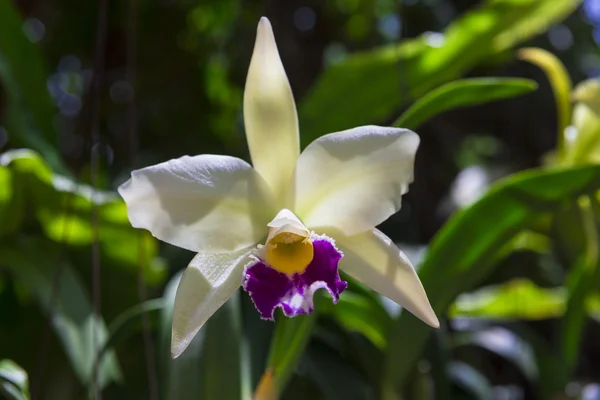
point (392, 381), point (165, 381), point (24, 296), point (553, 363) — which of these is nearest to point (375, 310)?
point (392, 381)

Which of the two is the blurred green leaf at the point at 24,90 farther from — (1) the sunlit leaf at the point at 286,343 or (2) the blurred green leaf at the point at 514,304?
(2) the blurred green leaf at the point at 514,304

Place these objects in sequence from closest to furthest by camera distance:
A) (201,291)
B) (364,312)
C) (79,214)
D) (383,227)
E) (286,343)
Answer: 1. (201,291)
2. (286,343)
3. (364,312)
4. (79,214)
5. (383,227)

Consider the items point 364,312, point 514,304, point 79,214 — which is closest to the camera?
point 364,312

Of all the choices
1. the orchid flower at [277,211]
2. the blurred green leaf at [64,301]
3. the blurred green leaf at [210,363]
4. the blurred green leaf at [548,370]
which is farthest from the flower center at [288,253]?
the blurred green leaf at [548,370]

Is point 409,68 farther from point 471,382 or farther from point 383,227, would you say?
point 471,382

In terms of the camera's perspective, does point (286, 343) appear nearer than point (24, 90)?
Yes

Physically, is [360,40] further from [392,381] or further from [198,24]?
[392,381]

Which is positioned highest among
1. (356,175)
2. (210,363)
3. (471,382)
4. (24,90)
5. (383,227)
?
(356,175)

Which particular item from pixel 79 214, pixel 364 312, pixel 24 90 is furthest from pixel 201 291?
pixel 24 90
